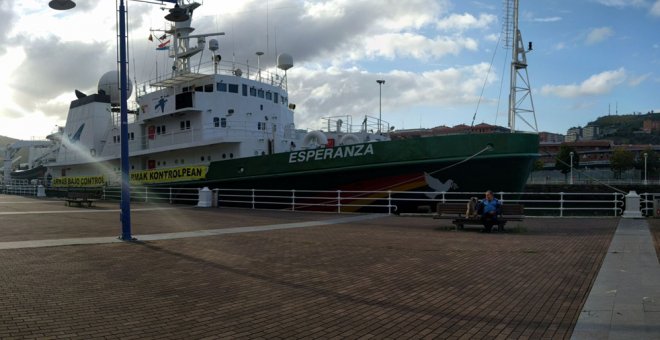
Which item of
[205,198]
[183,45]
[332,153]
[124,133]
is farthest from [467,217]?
[183,45]

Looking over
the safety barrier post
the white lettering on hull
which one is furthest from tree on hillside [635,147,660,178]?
the white lettering on hull

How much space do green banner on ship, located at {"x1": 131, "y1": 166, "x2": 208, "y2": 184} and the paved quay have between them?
10.7 meters

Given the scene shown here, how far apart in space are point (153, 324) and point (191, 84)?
2043 centimetres

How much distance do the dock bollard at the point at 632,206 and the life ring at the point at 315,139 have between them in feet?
36.3

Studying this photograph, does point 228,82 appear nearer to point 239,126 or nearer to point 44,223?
point 239,126

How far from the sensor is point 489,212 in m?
11.5

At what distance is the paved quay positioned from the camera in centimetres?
442

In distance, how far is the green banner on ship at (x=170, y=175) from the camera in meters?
22.1

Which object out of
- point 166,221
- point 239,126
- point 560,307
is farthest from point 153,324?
point 239,126

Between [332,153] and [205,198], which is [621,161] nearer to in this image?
[332,153]

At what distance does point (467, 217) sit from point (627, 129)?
556 ft

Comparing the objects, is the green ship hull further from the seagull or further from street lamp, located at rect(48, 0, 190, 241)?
street lamp, located at rect(48, 0, 190, 241)

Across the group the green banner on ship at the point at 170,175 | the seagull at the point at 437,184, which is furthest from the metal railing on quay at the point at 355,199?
the green banner on ship at the point at 170,175

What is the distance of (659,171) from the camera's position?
2879 inches
